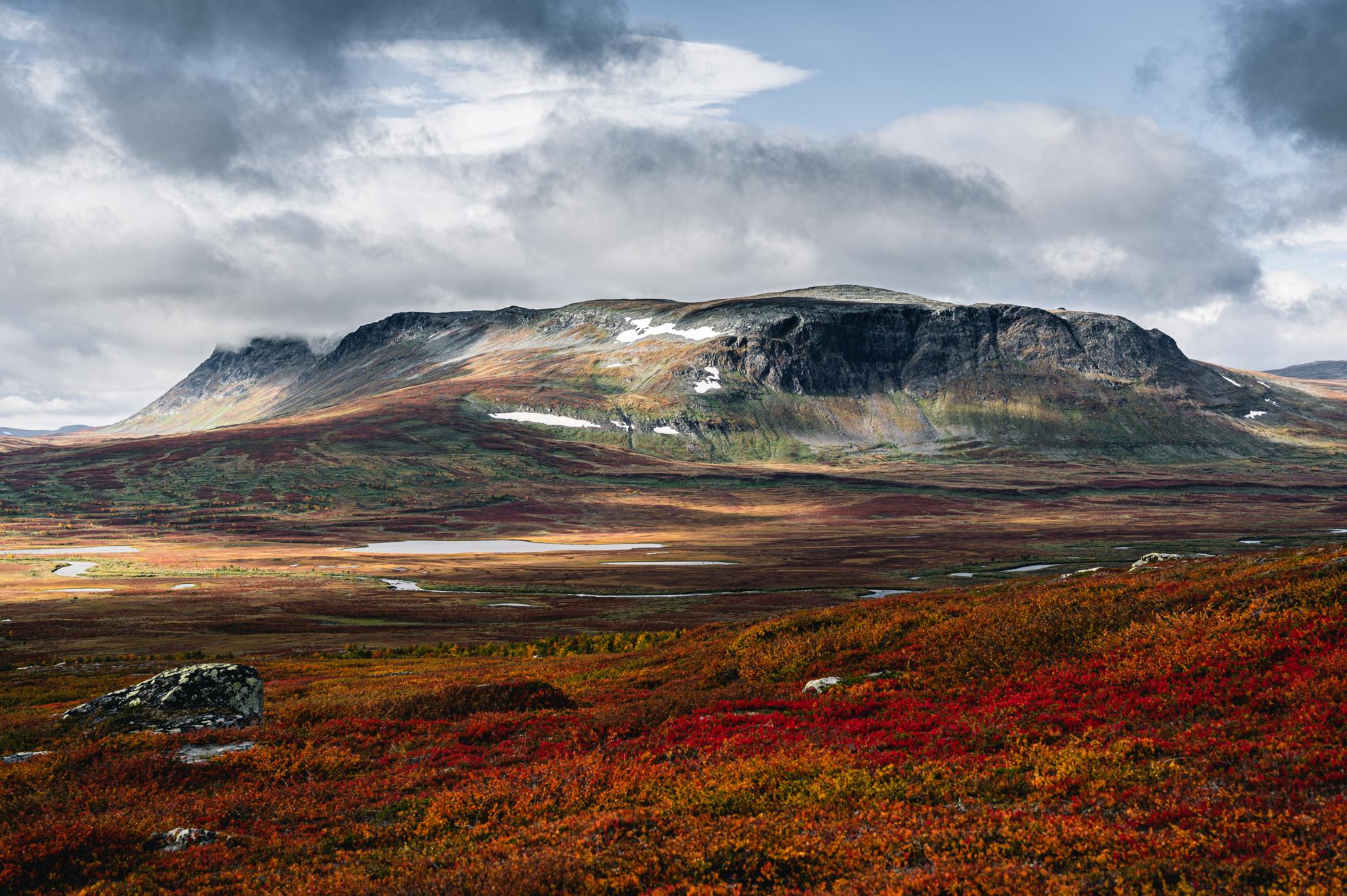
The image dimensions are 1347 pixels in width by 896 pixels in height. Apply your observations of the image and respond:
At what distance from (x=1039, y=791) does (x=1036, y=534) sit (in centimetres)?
15762

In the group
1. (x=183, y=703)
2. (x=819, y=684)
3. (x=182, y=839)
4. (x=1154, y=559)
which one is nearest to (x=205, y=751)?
Answer: (x=183, y=703)

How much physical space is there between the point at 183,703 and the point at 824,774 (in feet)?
80.2

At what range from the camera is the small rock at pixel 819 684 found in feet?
88.9

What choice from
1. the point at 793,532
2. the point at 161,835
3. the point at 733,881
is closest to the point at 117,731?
the point at 161,835

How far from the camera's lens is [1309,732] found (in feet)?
48.4

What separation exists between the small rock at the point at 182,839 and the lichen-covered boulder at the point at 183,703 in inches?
486

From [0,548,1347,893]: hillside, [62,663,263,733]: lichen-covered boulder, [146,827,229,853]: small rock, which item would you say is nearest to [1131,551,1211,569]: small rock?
[0,548,1347,893]: hillside

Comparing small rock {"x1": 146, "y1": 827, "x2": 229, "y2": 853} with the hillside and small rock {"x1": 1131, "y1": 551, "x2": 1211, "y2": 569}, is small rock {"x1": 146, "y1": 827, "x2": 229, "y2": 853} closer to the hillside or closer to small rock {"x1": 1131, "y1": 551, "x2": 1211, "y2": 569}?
the hillside

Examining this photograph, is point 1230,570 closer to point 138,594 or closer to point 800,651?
point 800,651

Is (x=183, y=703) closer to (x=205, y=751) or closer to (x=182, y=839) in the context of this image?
(x=205, y=751)

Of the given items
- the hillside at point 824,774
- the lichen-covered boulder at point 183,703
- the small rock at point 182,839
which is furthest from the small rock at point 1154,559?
the small rock at point 182,839

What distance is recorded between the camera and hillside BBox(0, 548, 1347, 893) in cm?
1205

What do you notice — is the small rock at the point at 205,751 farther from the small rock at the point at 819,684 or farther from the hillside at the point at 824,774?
the small rock at the point at 819,684

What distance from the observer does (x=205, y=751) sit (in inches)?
921
